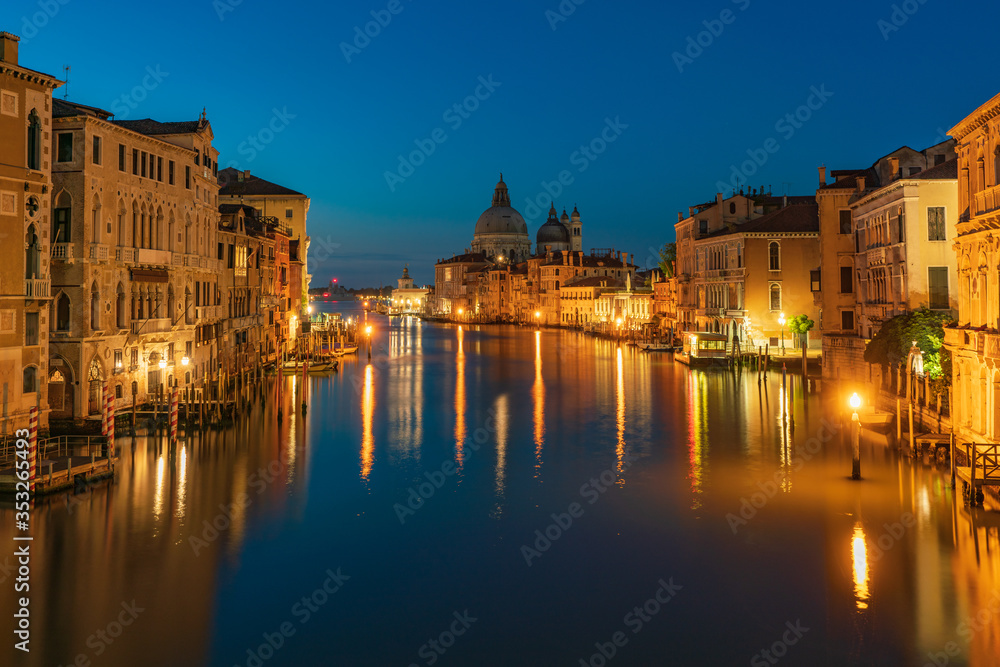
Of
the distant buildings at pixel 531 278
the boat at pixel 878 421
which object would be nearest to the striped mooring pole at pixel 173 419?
the boat at pixel 878 421

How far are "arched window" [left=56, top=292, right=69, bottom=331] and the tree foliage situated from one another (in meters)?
24.3

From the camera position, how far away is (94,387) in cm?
2322

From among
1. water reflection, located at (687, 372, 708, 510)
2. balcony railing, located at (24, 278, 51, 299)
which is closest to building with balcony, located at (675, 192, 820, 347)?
water reflection, located at (687, 372, 708, 510)

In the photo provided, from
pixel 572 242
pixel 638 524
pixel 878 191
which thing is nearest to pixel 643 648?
pixel 638 524

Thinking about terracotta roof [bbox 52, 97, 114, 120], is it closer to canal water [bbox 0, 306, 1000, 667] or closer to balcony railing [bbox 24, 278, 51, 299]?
balcony railing [bbox 24, 278, 51, 299]

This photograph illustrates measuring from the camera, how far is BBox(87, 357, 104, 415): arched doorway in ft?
75.4

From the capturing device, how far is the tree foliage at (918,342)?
72.3ft

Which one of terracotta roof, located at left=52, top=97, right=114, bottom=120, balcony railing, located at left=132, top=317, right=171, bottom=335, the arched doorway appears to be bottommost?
the arched doorway

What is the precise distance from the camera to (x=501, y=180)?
552 ft

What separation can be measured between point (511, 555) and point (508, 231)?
147584 millimetres

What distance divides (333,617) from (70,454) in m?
12.4

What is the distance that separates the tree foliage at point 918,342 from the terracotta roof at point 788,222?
26.3 meters

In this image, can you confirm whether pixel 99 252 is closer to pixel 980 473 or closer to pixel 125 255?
pixel 125 255

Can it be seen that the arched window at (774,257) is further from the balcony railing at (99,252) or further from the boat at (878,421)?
the balcony railing at (99,252)
